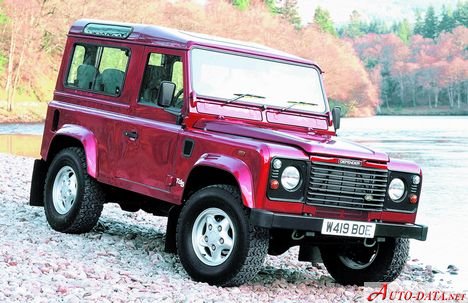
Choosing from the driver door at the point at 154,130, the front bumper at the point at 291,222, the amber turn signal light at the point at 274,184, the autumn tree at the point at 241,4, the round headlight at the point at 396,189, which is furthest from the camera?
the autumn tree at the point at 241,4

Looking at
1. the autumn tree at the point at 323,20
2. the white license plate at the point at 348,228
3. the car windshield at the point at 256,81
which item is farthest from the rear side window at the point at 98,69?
the autumn tree at the point at 323,20

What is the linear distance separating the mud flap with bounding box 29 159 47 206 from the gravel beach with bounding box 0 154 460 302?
251 mm

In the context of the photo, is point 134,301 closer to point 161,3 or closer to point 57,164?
point 57,164

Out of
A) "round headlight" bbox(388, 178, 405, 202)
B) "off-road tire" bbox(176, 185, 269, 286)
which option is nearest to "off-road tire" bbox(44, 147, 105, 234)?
"off-road tire" bbox(176, 185, 269, 286)

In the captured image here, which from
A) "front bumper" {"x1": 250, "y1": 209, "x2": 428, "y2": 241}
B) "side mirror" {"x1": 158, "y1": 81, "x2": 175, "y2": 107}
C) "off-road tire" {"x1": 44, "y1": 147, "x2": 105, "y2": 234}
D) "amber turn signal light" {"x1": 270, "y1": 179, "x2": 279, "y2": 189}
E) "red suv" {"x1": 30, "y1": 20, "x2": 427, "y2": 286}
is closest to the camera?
"front bumper" {"x1": 250, "y1": 209, "x2": 428, "y2": 241}

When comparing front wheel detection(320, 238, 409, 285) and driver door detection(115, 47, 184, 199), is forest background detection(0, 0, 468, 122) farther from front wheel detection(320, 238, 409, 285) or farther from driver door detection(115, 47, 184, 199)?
front wheel detection(320, 238, 409, 285)

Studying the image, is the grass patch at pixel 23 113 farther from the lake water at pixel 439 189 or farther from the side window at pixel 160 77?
the side window at pixel 160 77

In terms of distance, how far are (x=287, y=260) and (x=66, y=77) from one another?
3.00 m

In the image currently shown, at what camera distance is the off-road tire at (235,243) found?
7.46m

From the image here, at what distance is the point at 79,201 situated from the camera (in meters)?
9.51

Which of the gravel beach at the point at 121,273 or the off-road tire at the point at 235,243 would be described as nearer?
the gravel beach at the point at 121,273

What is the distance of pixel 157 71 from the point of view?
29.3ft

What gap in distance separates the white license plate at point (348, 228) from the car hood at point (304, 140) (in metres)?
0.52

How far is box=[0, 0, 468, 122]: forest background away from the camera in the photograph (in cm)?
5597
